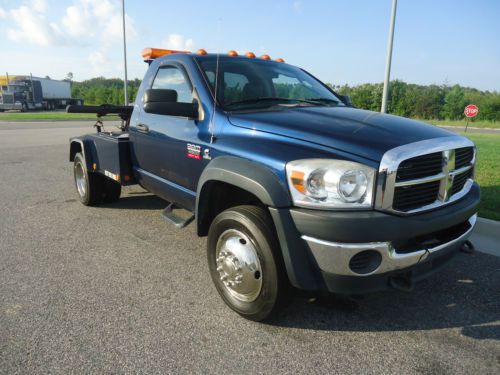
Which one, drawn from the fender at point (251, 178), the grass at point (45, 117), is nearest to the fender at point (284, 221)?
the fender at point (251, 178)


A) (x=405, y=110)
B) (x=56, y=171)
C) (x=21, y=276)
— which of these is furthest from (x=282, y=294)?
(x=405, y=110)

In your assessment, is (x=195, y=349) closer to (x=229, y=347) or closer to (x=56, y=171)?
(x=229, y=347)

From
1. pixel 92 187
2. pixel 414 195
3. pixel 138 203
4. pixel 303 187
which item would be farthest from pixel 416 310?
pixel 92 187

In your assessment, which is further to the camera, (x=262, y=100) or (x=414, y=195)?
(x=262, y=100)

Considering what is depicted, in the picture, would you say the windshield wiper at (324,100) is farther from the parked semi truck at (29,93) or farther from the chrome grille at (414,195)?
the parked semi truck at (29,93)

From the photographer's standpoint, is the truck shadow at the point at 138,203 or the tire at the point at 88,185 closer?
the tire at the point at 88,185

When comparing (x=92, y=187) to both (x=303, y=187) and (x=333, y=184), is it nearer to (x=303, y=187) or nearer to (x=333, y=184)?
(x=303, y=187)

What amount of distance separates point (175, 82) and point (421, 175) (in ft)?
7.93

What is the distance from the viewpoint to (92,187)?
5.20 meters

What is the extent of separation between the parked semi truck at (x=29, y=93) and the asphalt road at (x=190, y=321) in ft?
137

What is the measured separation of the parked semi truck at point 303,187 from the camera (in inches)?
85.4

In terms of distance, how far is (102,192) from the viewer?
538cm

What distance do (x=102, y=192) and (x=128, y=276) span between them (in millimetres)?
2399

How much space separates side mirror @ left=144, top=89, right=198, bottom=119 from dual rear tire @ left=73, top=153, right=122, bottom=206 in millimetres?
2441
